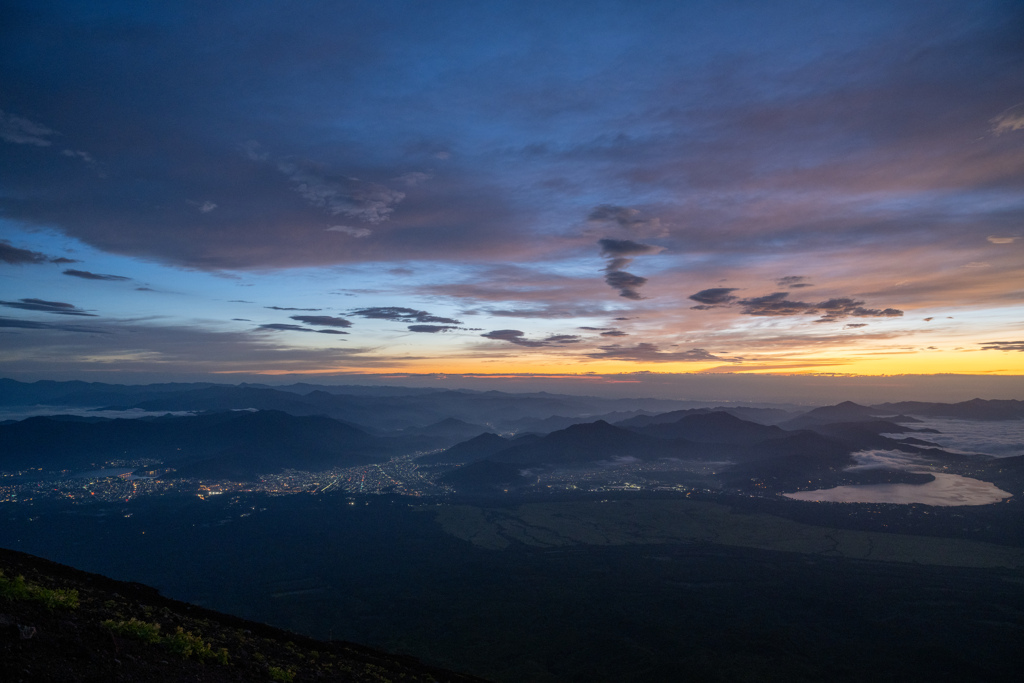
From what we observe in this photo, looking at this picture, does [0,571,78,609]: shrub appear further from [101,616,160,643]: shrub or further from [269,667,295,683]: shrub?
[269,667,295,683]: shrub

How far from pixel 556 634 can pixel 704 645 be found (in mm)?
36195

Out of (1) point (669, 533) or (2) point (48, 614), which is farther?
(1) point (669, 533)

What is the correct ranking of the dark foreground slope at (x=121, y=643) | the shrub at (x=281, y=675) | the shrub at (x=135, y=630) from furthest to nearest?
the shrub at (x=281, y=675)
the shrub at (x=135, y=630)
the dark foreground slope at (x=121, y=643)

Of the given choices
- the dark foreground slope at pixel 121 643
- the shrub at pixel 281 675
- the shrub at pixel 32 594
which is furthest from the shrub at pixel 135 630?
the shrub at pixel 281 675

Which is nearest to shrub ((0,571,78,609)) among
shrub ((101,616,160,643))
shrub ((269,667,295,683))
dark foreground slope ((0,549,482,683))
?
dark foreground slope ((0,549,482,683))

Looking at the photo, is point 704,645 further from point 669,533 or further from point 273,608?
point 273,608

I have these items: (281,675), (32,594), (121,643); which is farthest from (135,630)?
(281,675)

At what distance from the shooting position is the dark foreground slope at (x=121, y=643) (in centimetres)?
1244

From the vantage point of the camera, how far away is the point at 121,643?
51.4 ft

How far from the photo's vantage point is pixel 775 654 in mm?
99312

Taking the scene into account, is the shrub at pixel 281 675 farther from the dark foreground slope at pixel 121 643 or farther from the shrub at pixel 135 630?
the shrub at pixel 135 630

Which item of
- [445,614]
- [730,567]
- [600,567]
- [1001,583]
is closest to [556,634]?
[445,614]

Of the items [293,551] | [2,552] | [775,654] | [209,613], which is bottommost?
[293,551]

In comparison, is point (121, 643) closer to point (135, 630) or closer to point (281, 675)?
point (135, 630)
